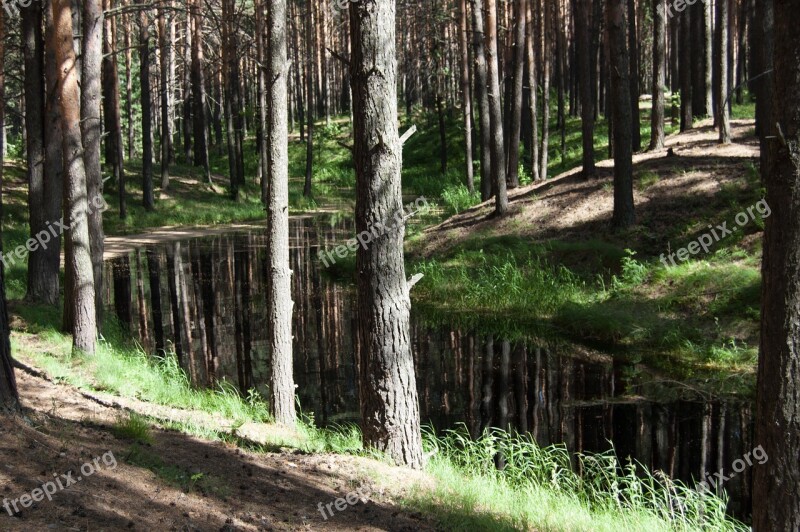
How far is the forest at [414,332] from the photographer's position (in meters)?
5.06

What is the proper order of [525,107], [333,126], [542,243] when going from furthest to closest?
[333,126], [525,107], [542,243]

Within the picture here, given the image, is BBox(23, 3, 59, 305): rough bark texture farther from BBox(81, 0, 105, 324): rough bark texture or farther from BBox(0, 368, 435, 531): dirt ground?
BBox(0, 368, 435, 531): dirt ground

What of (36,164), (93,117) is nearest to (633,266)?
(93,117)

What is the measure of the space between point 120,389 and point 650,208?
42.0ft

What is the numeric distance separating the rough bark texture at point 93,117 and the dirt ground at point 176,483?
5.38m

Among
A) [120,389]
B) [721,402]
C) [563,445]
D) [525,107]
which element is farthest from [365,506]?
[525,107]

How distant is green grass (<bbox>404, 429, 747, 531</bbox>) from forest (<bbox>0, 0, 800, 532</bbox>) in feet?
0.15

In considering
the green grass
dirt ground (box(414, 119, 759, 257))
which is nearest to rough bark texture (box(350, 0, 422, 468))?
the green grass

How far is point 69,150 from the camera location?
10148 millimetres

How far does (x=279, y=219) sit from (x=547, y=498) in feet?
14.3

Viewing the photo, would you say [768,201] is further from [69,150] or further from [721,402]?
[69,150]

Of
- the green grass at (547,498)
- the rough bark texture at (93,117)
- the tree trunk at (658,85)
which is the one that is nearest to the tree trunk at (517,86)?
the tree trunk at (658,85)

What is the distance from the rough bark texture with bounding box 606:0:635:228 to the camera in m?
16.7

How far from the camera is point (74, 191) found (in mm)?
10250
